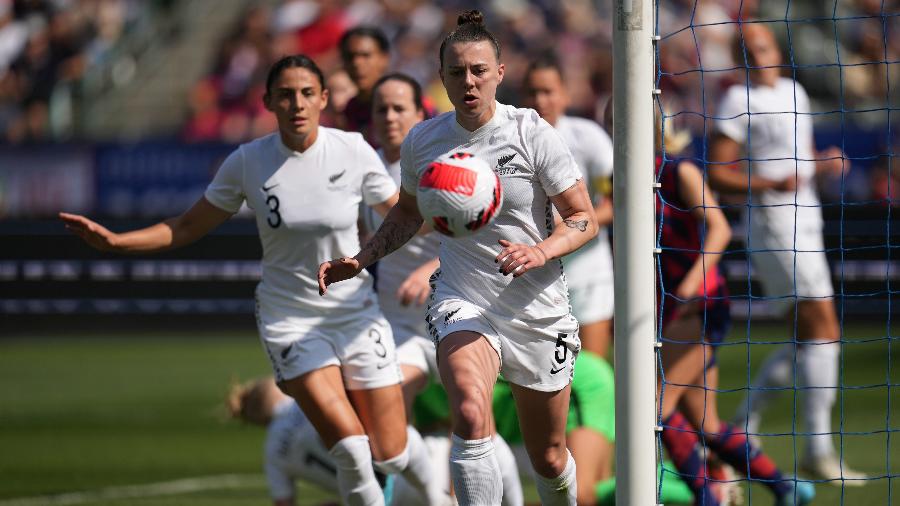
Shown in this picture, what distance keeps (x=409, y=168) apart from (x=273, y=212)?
0.97 meters

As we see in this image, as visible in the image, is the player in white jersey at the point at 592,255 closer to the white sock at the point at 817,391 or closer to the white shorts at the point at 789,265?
the white shorts at the point at 789,265

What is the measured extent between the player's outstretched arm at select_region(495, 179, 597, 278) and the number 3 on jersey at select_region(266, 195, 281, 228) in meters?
1.44

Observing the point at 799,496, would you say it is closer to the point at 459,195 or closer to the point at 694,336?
the point at 694,336

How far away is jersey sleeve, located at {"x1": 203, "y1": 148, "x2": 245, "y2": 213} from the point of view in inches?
258

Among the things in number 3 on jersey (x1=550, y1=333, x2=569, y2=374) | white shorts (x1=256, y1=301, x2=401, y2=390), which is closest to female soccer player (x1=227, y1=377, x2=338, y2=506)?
white shorts (x1=256, y1=301, x2=401, y2=390)

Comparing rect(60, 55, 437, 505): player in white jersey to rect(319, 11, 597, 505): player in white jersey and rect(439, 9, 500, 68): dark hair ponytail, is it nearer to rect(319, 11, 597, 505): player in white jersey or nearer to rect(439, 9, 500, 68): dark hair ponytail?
rect(319, 11, 597, 505): player in white jersey

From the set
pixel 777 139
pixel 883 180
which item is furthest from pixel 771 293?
pixel 883 180

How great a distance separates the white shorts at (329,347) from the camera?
6.45 m

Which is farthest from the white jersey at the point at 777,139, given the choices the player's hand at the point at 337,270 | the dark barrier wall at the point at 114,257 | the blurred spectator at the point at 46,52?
the blurred spectator at the point at 46,52

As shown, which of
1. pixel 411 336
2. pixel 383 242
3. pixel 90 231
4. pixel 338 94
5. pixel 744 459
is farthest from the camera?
pixel 338 94

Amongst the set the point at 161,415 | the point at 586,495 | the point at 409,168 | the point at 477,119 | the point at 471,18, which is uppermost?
the point at 471,18

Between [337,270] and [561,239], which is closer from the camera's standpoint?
[561,239]

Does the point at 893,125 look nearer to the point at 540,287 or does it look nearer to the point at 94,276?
the point at 94,276

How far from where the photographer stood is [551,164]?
217 inches
